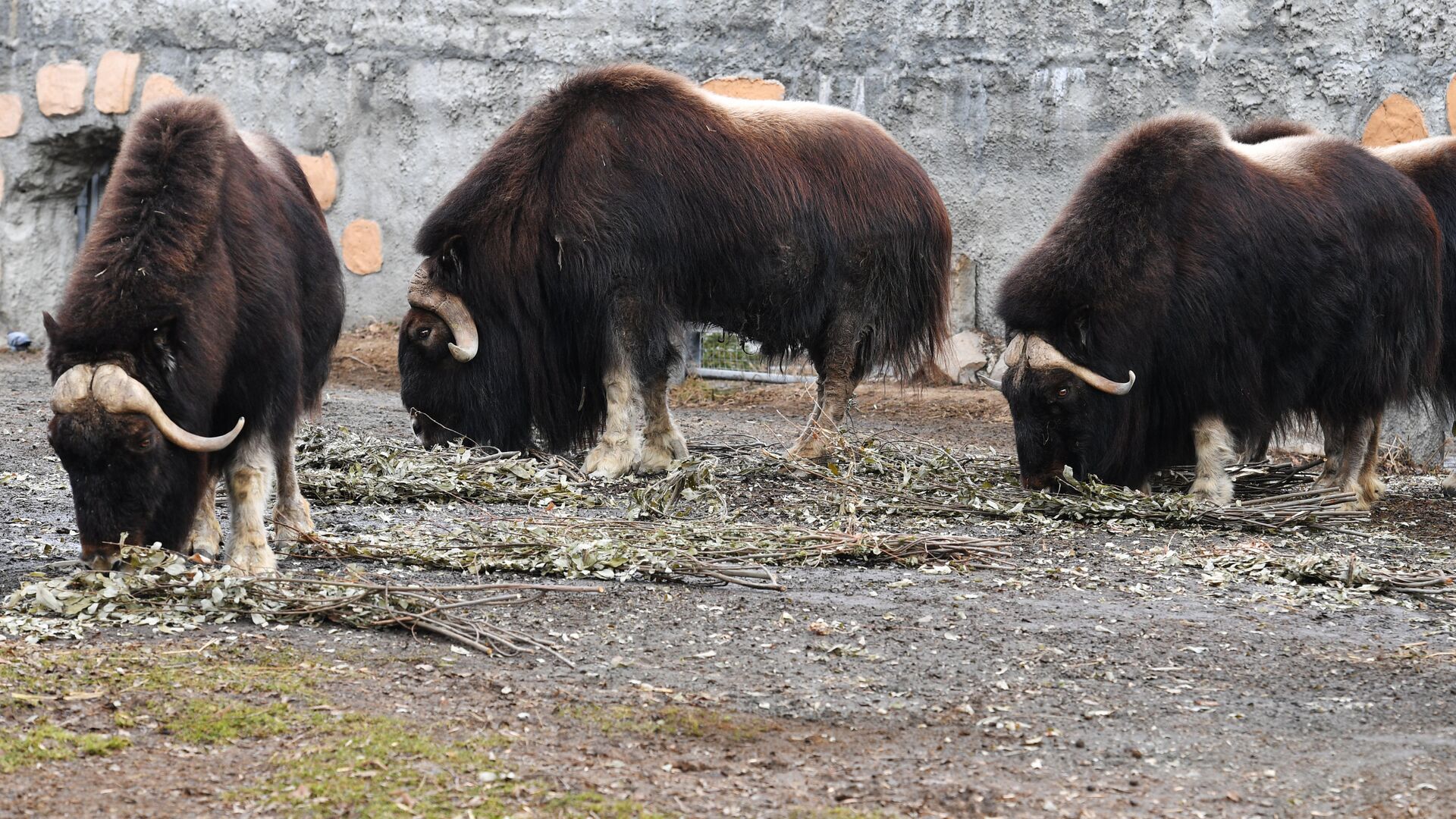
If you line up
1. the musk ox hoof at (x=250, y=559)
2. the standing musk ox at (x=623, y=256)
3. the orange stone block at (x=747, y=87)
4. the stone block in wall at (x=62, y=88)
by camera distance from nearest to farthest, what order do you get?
the musk ox hoof at (x=250, y=559), the standing musk ox at (x=623, y=256), the orange stone block at (x=747, y=87), the stone block in wall at (x=62, y=88)

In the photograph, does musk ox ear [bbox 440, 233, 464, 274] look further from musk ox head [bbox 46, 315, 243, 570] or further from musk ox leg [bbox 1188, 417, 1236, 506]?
musk ox leg [bbox 1188, 417, 1236, 506]

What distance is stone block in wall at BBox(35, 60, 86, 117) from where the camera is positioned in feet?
32.7

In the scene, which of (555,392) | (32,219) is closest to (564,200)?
(555,392)

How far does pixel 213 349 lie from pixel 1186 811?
2235mm

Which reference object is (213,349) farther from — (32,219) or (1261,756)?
(32,219)

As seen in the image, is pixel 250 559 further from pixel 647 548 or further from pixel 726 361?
pixel 726 361

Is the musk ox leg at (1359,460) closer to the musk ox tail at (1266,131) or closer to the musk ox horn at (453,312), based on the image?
the musk ox tail at (1266,131)

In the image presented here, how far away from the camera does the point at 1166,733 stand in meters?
2.60

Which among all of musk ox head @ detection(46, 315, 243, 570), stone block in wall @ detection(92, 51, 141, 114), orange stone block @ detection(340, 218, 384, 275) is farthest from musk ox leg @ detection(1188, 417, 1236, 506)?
stone block in wall @ detection(92, 51, 141, 114)

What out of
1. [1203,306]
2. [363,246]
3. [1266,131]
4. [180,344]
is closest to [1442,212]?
[1266,131]

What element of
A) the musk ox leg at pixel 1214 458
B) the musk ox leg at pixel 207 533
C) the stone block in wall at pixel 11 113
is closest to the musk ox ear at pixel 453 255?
the musk ox leg at pixel 207 533

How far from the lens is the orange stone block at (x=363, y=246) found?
32.4 feet

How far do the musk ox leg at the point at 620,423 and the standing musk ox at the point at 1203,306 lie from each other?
54.5 inches

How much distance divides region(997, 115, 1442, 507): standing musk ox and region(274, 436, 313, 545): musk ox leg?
92.3 inches
